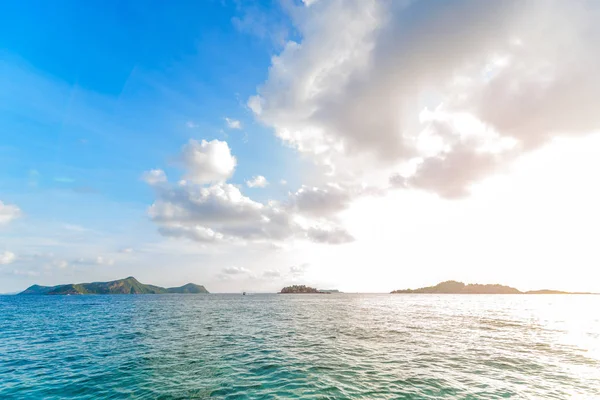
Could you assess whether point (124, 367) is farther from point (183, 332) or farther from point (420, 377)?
point (420, 377)

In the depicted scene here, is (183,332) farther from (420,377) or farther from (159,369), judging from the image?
(420,377)

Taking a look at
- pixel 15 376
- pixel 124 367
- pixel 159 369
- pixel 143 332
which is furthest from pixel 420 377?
pixel 143 332

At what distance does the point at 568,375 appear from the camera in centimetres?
2550

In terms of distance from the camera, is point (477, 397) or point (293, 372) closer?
point (477, 397)

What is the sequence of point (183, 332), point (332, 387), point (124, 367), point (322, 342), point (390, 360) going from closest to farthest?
point (332, 387) < point (124, 367) < point (390, 360) < point (322, 342) < point (183, 332)

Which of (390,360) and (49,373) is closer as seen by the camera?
(49,373)

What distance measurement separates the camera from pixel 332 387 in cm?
2127

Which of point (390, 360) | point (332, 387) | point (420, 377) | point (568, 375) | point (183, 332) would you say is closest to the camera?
point (332, 387)

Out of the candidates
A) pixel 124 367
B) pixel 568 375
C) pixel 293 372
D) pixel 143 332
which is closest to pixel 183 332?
pixel 143 332

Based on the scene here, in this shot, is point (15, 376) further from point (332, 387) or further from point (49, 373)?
point (332, 387)

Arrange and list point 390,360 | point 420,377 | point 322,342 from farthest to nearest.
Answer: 1. point 322,342
2. point 390,360
3. point 420,377

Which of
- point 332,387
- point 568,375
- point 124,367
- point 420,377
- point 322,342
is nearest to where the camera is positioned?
point 332,387

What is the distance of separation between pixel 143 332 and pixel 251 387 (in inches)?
1435

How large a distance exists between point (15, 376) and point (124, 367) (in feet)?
27.4
